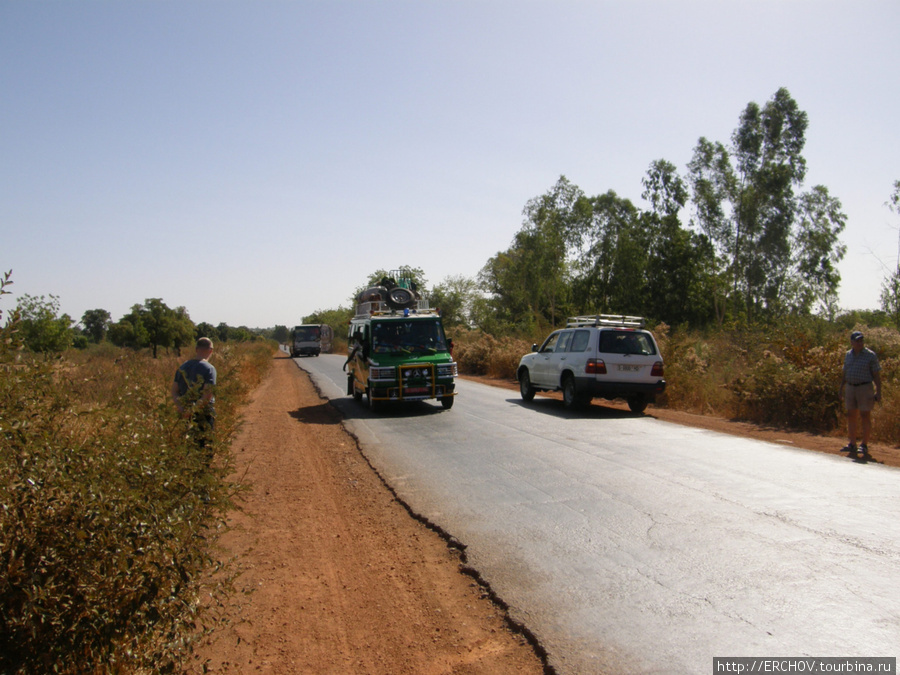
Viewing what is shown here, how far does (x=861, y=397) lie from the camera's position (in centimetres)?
976

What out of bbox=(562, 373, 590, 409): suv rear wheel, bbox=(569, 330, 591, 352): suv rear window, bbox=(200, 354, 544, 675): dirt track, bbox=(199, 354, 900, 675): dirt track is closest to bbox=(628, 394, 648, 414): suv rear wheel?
bbox=(562, 373, 590, 409): suv rear wheel

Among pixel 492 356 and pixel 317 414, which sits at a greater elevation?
Result: pixel 492 356

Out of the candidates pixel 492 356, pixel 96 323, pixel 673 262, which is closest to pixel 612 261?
pixel 673 262

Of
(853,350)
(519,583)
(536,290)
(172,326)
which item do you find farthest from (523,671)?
(172,326)

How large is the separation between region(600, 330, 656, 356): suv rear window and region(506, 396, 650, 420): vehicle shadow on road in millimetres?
1458

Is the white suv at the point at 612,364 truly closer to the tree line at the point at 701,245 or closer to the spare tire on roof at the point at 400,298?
the spare tire on roof at the point at 400,298

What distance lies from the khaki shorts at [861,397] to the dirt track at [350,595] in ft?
24.0

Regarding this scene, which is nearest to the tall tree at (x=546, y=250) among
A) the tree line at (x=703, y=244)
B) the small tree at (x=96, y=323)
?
the tree line at (x=703, y=244)

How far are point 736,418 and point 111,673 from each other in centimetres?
1356

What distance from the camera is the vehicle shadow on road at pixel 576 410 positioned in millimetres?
14297

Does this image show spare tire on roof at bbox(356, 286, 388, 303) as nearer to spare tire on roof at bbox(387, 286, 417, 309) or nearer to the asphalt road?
spare tire on roof at bbox(387, 286, 417, 309)

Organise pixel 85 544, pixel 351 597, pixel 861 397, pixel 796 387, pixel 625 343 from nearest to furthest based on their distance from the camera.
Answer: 1. pixel 85 544
2. pixel 351 597
3. pixel 861 397
4. pixel 796 387
5. pixel 625 343

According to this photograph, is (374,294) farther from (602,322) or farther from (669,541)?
(669,541)

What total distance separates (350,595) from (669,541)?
111 inches
